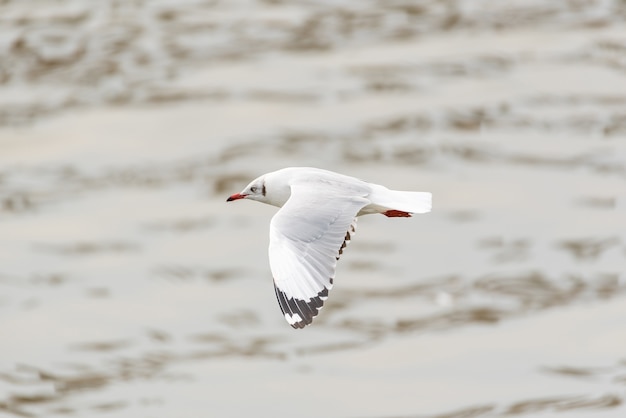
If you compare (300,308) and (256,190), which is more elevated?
(256,190)

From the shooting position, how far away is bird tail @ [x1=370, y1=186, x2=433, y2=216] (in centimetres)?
611

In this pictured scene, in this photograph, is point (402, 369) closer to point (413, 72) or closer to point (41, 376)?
point (41, 376)

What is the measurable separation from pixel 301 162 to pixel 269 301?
259 centimetres

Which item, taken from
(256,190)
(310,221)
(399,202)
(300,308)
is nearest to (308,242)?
(310,221)

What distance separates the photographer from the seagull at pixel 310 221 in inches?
218

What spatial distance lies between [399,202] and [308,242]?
1.87 ft

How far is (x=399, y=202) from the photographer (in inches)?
244

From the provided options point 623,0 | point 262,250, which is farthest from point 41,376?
point 623,0

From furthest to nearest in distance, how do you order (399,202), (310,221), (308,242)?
(399,202), (310,221), (308,242)

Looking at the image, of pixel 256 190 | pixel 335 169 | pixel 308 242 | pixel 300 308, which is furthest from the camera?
pixel 335 169

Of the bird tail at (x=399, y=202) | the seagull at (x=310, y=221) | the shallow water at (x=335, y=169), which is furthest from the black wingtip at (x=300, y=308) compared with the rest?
the shallow water at (x=335, y=169)

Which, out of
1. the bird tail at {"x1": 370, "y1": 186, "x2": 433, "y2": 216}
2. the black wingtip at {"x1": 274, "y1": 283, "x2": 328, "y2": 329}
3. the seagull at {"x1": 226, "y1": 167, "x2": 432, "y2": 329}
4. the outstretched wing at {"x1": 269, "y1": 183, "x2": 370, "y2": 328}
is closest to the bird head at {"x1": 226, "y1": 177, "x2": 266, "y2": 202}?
the seagull at {"x1": 226, "y1": 167, "x2": 432, "y2": 329}

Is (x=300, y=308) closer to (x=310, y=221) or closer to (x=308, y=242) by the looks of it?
(x=308, y=242)

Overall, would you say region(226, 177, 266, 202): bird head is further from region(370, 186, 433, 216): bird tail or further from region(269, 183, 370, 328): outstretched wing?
region(370, 186, 433, 216): bird tail
